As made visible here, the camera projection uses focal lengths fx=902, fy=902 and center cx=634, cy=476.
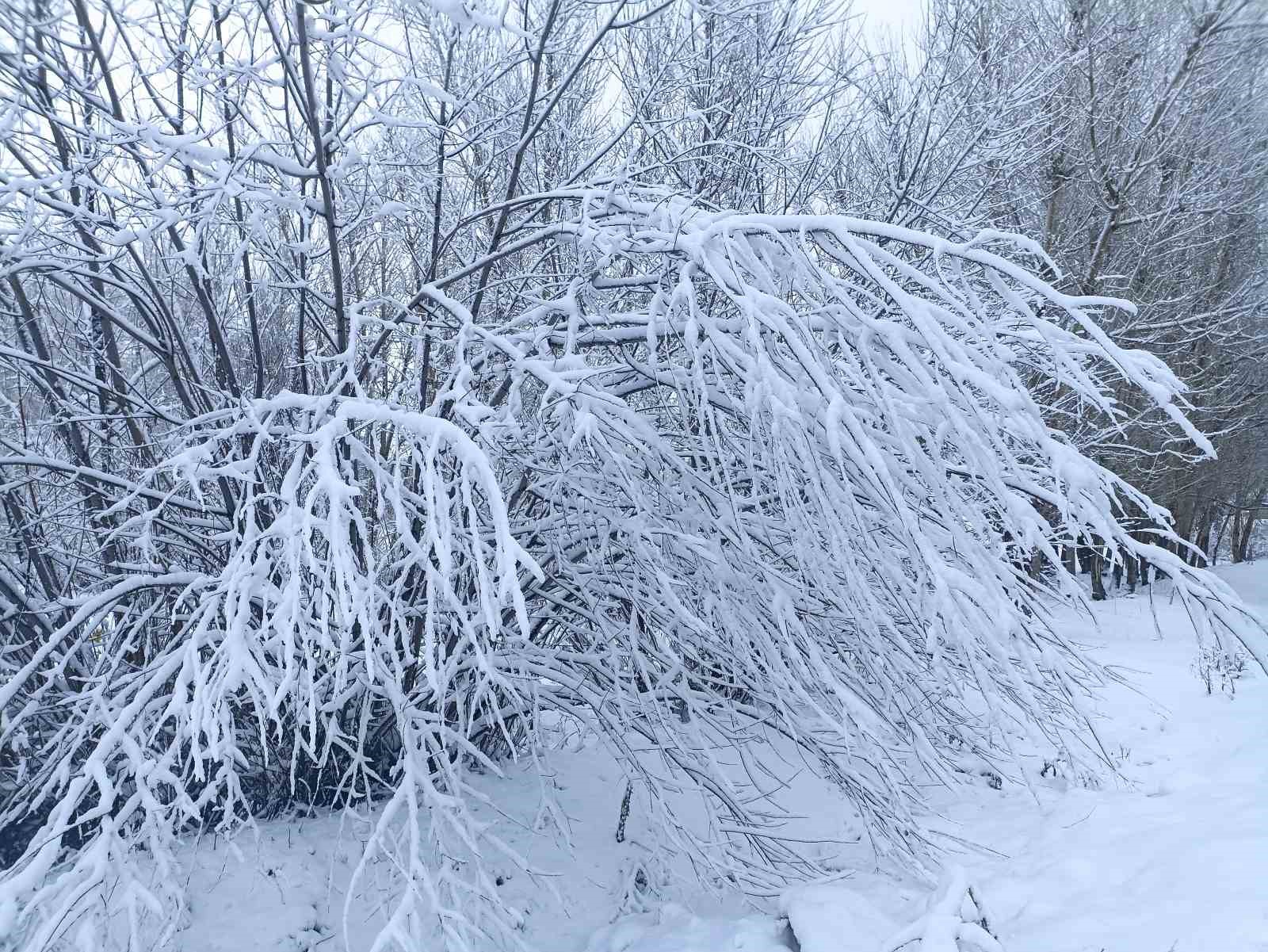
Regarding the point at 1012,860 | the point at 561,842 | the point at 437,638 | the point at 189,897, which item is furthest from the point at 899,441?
the point at 189,897

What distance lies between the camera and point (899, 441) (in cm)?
244

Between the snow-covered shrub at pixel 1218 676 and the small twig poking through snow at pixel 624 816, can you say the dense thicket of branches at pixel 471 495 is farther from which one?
the snow-covered shrub at pixel 1218 676

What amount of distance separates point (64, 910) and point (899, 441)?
2.67 m

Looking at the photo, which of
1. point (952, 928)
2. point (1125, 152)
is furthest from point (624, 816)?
point (1125, 152)

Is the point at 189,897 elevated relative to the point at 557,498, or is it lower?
lower

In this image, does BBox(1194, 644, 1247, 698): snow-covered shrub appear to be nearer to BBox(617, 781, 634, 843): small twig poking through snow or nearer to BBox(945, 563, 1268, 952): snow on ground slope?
BBox(945, 563, 1268, 952): snow on ground slope

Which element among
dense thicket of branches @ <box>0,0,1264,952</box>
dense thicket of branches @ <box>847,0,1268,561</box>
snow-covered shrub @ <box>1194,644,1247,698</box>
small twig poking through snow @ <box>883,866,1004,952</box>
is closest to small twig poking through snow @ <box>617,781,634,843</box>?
dense thicket of branches @ <box>0,0,1264,952</box>

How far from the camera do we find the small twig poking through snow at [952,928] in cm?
269

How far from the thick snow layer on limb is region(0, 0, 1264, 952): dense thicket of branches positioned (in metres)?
0.02

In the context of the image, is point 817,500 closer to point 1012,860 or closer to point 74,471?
point 1012,860

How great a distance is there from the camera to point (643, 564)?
3311mm

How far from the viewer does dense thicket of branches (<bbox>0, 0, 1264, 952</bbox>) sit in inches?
96.8

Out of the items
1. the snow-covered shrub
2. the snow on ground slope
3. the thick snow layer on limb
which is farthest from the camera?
the snow-covered shrub

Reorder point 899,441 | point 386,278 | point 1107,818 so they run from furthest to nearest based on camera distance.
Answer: point 386,278 → point 1107,818 → point 899,441
